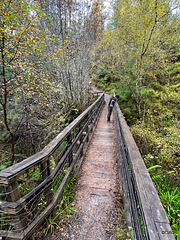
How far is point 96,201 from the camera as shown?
7.70 feet

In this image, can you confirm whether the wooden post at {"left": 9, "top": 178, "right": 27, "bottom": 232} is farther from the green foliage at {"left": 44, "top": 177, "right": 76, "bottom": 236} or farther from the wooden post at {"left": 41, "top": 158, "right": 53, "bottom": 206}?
the green foliage at {"left": 44, "top": 177, "right": 76, "bottom": 236}

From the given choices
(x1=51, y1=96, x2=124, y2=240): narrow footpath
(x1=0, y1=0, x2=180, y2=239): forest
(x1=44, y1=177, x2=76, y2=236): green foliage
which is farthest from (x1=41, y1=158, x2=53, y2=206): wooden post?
(x1=0, y1=0, x2=180, y2=239): forest

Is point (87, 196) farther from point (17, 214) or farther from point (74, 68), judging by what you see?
point (74, 68)

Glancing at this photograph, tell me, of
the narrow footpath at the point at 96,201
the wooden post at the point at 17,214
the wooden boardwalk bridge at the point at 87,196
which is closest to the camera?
the wooden boardwalk bridge at the point at 87,196

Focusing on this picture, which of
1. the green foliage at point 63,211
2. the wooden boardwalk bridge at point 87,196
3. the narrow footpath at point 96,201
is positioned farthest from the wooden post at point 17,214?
the narrow footpath at point 96,201

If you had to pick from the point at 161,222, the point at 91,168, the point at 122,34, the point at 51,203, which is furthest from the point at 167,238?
the point at 122,34

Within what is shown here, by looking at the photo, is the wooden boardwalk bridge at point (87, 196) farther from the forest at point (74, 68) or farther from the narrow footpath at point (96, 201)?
the forest at point (74, 68)

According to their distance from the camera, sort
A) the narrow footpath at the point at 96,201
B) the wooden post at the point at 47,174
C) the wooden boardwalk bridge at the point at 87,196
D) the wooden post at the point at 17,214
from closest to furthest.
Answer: the wooden boardwalk bridge at the point at 87,196 → the wooden post at the point at 17,214 → the wooden post at the point at 47,174 → the narrow footpath at the point at 96,201

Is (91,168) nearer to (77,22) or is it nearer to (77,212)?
(77,212)

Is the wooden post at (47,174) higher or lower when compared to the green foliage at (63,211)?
higher

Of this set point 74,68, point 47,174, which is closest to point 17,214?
point 47,174

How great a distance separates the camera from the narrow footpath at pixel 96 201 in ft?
6.01

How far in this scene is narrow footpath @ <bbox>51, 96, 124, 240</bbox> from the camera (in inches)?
72.2

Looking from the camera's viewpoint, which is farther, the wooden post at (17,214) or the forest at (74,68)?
the forest at (74,68)
